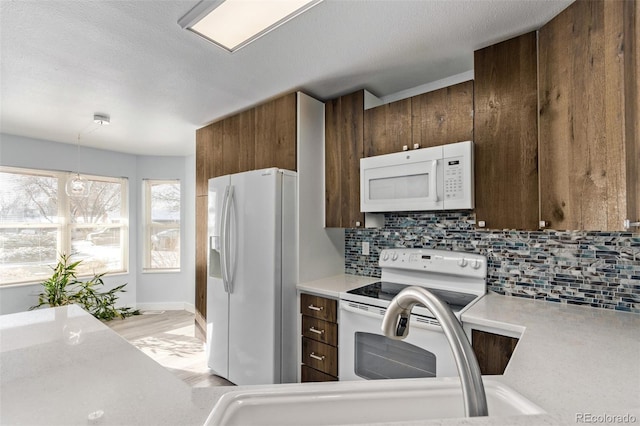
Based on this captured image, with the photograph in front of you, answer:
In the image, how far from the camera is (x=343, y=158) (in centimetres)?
256

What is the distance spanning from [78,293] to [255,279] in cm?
308

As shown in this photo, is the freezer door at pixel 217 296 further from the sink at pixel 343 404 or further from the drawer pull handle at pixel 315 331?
the sink at pixel 343 404

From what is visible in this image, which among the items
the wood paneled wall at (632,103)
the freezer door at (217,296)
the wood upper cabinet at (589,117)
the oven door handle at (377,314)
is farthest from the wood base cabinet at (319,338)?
the wood paneled wall at (632,103)

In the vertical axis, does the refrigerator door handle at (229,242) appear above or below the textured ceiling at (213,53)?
below

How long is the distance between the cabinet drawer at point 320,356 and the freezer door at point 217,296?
0.70 m

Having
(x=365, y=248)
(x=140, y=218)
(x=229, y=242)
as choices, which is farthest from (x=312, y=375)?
(x=140, y=218)

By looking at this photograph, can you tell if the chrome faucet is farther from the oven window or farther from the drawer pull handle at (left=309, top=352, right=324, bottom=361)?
the drawer pull handle at (left=309, top=352, right=324, bottom=361)

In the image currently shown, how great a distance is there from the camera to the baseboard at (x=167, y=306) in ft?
15.8

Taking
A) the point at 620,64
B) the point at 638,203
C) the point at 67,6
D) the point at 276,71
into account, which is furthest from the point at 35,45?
the point at 638,203

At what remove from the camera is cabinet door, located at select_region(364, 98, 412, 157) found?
2236mm

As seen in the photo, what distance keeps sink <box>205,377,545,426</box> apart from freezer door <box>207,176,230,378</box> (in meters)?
2.05

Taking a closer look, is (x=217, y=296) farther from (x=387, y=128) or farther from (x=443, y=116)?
(x=443, y=116)

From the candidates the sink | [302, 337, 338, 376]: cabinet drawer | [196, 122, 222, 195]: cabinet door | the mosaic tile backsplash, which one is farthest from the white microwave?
[196, 122, 222, 195]: cabinet door

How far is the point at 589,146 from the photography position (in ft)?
4.36
